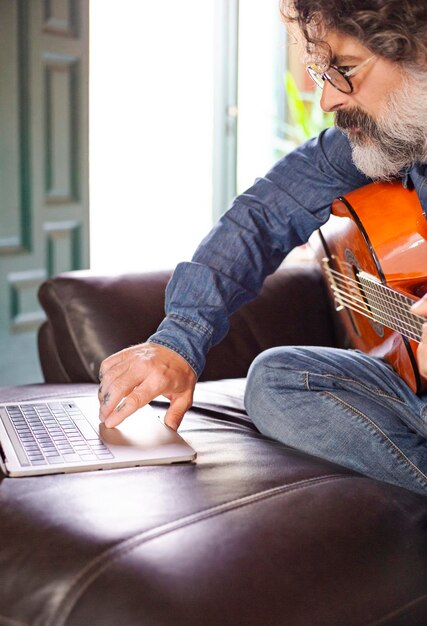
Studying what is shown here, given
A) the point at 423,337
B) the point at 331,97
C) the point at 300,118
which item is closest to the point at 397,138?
the point at 331,97

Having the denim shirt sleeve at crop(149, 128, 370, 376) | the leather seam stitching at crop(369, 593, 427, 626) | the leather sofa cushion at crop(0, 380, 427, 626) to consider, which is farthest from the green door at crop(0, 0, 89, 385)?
the leather seam stitching at crop(369, 593, 427, 626)

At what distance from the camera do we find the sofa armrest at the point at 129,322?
2002 mm

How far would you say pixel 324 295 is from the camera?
2.30m

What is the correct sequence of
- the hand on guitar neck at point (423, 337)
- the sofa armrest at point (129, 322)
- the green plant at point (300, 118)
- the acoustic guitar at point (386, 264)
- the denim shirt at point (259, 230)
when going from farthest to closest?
1. the green plant at point (300, 118)
2. the sofa armrest at point (129, 322)
3. the denim shirt at point (259, 230)
4. the acoustic guitar at point (386, 264)
5. the hand on guitar neck at point (423, 337)

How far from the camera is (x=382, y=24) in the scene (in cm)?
146

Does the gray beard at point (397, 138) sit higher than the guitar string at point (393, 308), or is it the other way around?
the gray beard at point (397, 138)

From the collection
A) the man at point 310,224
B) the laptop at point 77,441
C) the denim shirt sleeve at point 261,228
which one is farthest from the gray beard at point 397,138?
the laptop at point 77,441

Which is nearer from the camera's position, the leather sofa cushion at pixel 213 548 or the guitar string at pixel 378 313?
the leather sofa cushion at pixel 213 548

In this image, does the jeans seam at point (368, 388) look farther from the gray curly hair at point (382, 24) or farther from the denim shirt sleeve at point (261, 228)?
the gray curly hair at point (382, 24)

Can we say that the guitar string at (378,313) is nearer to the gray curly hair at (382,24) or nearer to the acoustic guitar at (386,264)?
the acoustic guitar at (386,264)

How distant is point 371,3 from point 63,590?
1.02 metres

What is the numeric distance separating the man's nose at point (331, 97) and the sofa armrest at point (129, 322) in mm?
684

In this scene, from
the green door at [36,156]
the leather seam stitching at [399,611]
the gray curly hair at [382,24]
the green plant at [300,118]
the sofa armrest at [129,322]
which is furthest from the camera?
the green plant at [300,118]

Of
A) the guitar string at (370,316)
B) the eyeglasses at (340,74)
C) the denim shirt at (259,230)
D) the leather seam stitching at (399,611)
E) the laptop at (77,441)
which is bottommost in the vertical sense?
the leather seam stitching at (399,611)
